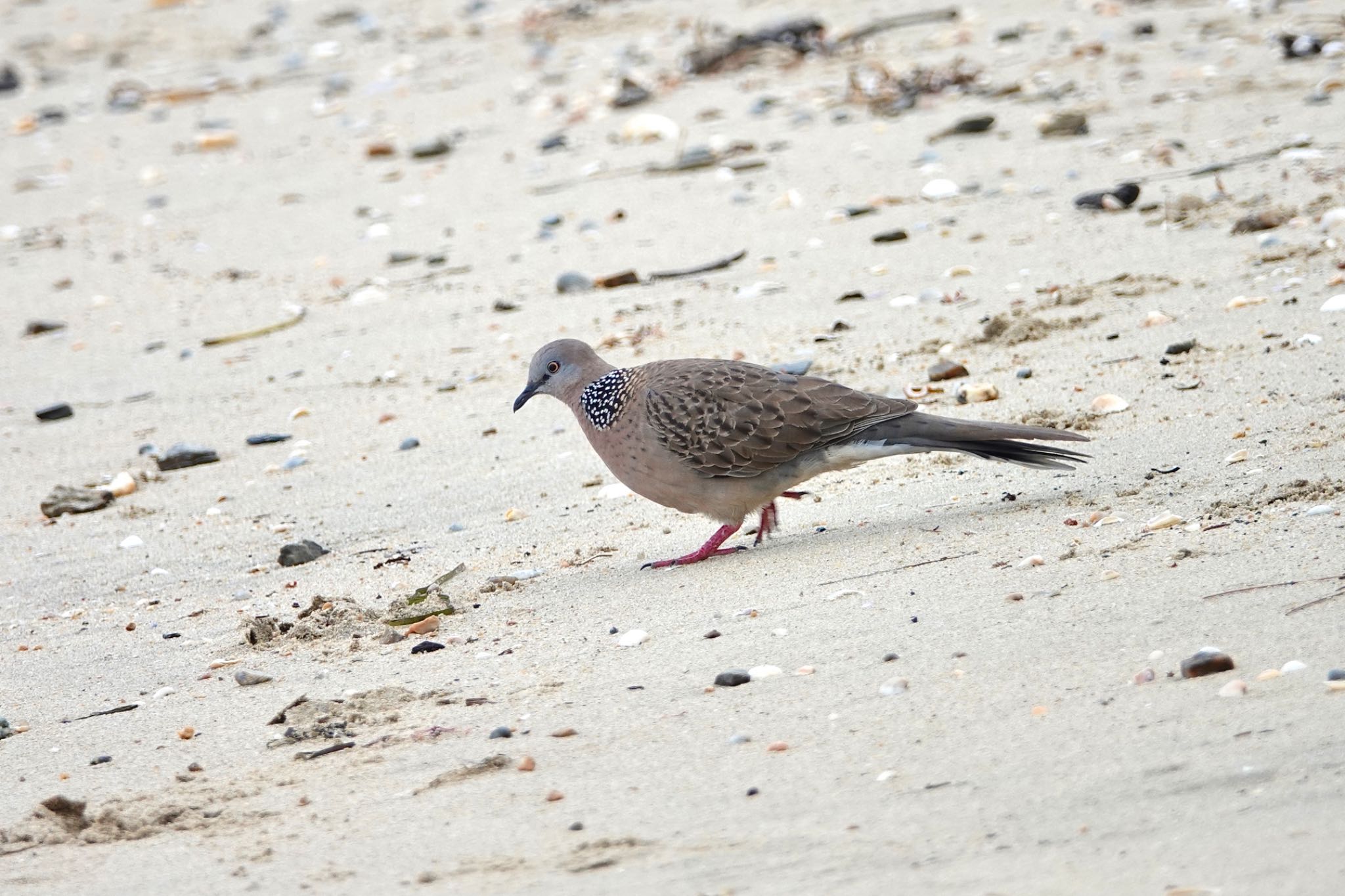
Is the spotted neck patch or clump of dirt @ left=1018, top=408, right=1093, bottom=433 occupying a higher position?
the spotted neck patch

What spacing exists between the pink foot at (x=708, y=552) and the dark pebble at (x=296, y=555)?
3.78ft

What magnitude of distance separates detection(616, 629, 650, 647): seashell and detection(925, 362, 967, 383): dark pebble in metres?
2.12

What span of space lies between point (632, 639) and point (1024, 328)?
2.60 metres

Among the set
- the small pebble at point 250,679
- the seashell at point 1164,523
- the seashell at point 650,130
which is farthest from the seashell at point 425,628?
the seashell at point 650,130

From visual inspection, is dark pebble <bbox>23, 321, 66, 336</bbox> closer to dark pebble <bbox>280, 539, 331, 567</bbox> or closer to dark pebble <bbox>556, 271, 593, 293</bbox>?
dark pebble <bbox>556, 271, 593, 293</bbox>

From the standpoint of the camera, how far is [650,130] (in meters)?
9.85

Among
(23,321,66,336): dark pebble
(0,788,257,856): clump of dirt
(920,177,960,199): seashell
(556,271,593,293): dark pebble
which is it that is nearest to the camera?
(0,788,257,856): clump of dirt

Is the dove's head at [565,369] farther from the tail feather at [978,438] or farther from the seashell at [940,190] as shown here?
the seashell at [940,190]

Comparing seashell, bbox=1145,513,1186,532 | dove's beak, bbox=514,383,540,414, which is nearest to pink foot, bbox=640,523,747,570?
dove's beak, bbox=514,383,540,414

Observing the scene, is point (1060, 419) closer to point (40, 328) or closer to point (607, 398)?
point (607, 398)

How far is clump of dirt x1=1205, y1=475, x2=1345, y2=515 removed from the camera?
4039 millimetres

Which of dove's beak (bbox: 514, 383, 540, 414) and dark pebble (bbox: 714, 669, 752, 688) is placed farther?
dove's beak (bbox: 514, 383, 540, 414)

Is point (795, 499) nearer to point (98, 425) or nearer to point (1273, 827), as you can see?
point (1273, 827)

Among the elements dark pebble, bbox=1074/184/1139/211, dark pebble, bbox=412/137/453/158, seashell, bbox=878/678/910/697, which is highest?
dark pebble, bbox=412/137/453/158
